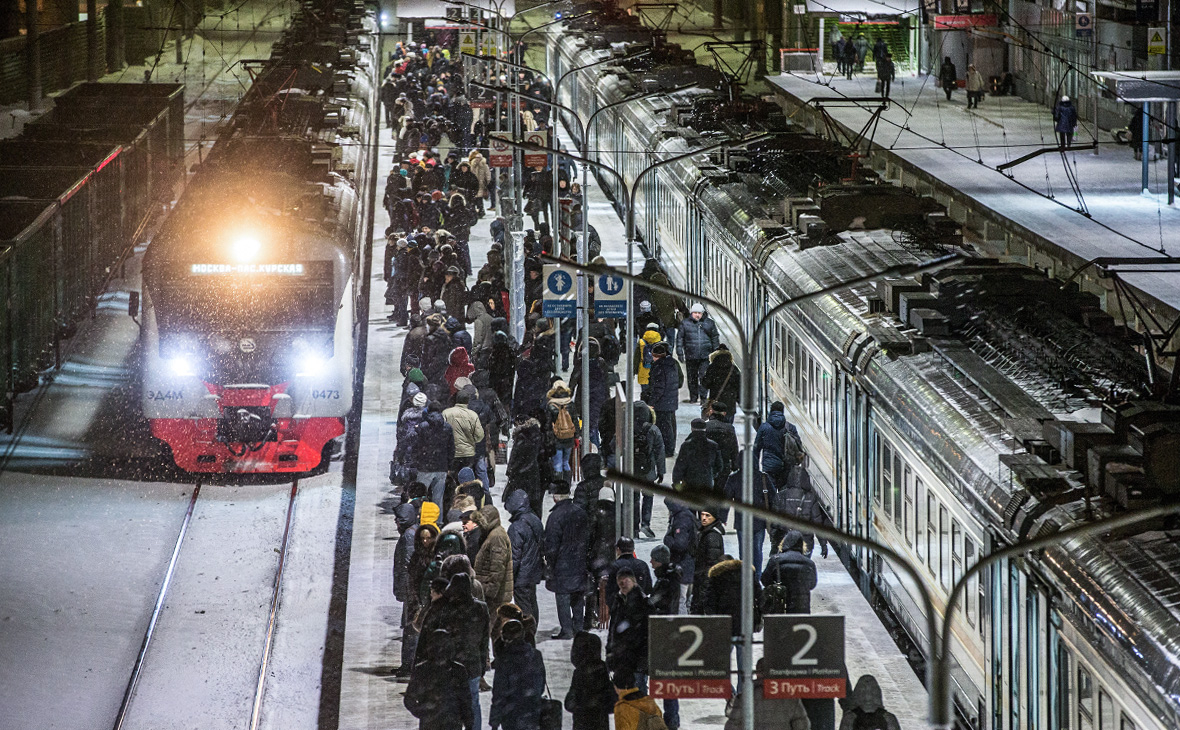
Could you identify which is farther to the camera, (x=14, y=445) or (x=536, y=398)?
(x=14, y=445)

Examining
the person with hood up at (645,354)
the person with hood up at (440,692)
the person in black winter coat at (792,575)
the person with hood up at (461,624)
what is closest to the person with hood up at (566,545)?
the person in black winter coat at (792,575)

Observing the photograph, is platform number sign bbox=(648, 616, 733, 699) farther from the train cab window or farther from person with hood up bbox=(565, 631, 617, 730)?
the train cab window

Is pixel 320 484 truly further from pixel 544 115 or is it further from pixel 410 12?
pixel 410 12

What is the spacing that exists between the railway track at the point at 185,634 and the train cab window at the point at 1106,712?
7498mm

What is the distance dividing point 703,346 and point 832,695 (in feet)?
42.2

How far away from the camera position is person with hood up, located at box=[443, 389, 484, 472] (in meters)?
Answer: 18.8

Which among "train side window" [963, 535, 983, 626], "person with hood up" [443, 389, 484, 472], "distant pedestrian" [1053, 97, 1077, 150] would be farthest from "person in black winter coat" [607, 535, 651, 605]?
"distant pedestrian" [1053, 97, 1077, 150]

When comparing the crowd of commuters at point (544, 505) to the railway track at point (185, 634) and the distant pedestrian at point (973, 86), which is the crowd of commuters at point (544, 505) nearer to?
the railway track at point (185, 634)

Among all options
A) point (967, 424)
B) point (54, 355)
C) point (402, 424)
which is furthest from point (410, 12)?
point (967, 424)

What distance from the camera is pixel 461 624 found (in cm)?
1340

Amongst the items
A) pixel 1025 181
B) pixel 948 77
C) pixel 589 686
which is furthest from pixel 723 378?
pixel 948 77

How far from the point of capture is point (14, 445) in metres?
23.7

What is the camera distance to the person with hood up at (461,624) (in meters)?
13.1

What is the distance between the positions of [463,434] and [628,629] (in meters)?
5.72
